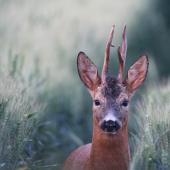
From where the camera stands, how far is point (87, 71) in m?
3.43

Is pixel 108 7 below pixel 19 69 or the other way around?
the other way around

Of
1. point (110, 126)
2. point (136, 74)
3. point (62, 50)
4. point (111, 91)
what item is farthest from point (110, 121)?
point (62, 50)

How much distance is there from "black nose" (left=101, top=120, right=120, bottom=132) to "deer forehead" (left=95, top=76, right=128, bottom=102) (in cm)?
29

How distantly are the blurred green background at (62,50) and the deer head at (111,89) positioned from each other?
3.04 feet

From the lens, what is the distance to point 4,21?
531cm

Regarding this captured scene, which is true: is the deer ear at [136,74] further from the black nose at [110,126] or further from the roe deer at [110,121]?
the black nose at [110,126]

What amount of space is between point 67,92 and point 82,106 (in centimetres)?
39

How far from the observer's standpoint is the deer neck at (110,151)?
9.91 ft

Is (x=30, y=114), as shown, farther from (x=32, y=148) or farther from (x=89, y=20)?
(x=89, y=20)

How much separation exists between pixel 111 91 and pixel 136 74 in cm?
44

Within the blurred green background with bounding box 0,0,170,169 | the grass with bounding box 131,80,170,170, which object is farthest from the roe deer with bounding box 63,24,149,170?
the blurred green background with bounding box 0,0,170,169

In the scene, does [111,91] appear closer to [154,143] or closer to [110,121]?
[110,121]

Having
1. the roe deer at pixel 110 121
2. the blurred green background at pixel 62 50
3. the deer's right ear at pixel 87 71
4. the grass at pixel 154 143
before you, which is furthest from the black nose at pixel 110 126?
the blurred green background at pixel 62 50

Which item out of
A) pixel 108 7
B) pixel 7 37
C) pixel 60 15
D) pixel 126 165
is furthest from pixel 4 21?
pixel 126 165
